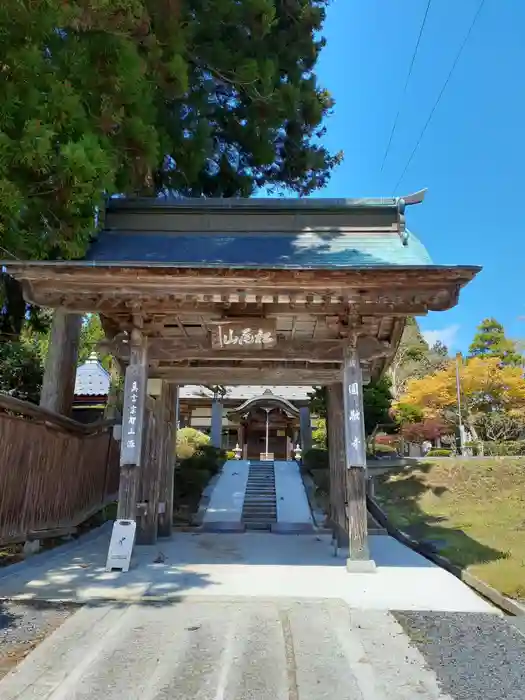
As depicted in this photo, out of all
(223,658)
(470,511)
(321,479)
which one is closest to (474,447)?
(321,479)

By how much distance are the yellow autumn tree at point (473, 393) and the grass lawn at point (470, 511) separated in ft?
33.8

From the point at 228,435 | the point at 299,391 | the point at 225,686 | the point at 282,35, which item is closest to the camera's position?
the point at 225,686

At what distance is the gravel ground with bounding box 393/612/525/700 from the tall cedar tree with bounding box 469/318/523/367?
34.5m

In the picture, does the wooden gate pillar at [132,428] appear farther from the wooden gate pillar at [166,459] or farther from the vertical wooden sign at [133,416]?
the wooden gate pillar at [166,459]

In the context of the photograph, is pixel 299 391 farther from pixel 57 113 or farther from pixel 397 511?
pixel 57 113

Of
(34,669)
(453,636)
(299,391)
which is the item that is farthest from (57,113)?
(299,391)

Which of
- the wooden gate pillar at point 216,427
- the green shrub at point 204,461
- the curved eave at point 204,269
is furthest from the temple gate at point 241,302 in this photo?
the wooden gate pillar at point 216,427

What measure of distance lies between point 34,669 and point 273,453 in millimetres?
27909

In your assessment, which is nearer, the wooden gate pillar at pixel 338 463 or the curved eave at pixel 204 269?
the curved eave at pixel 204 269

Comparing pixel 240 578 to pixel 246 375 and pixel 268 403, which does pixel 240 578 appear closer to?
pixel 246 375

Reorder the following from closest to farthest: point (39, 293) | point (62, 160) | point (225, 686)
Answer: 1. point (225, 686)
2. point (62, 160)
3. point (39, 293)

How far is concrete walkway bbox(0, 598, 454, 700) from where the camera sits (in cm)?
322

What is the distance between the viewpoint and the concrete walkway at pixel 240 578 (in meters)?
5.46

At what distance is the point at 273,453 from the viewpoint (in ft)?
102
